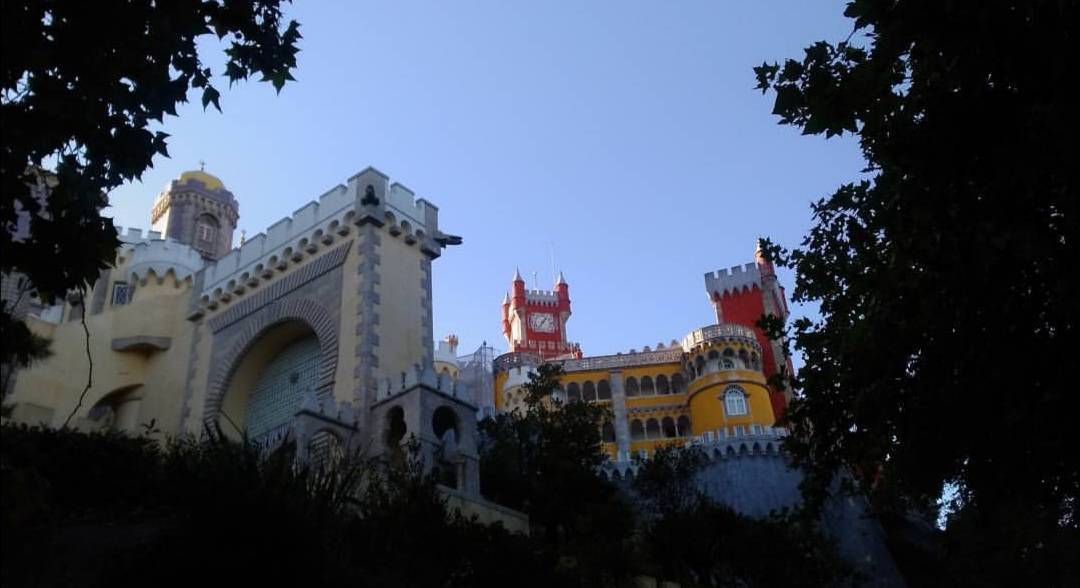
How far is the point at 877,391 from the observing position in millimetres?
10219

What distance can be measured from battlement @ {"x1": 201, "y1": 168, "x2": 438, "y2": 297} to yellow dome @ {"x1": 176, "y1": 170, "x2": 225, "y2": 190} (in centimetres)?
1955

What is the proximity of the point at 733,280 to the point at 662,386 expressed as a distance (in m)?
7.96

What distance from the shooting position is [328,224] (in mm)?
23969

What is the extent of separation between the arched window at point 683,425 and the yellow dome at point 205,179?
27208 mm

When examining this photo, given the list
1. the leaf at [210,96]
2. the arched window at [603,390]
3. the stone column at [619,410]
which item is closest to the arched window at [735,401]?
the stone column at [619,410]

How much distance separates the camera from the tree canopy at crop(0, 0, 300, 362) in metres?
6.36

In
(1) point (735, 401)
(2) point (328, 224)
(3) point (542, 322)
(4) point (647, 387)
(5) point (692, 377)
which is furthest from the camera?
(3) point (542, 322)

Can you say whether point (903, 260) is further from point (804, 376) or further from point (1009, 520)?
point (1009, 520)

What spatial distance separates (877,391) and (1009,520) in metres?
16.1

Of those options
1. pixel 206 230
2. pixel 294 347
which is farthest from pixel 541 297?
pixel 294 347

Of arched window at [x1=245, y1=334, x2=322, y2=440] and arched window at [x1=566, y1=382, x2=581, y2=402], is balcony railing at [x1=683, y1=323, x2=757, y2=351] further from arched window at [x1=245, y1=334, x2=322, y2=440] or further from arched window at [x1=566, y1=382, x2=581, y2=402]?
arched window at [x1=245, y1=334, x2=322, y2=440]

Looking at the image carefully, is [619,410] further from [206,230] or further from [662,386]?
[206,230]

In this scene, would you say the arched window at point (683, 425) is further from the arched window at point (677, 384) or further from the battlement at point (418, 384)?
the battlement at point (418, 384)

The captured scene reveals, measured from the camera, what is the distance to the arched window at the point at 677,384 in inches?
2058
